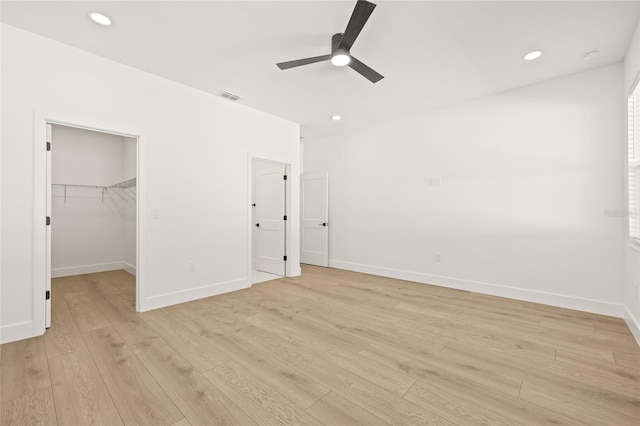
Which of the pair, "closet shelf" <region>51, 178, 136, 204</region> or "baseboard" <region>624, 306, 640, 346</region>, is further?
"closet shelf" <region>51, 178, 136, 204</region>

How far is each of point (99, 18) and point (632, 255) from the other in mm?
5537

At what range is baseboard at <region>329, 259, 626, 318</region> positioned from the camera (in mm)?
3238

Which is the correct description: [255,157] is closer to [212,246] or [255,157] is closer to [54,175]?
[212,246]

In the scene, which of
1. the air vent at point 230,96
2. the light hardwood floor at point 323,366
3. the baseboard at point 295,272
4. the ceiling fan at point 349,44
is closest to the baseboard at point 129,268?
the light hardwood floor at point 323,366

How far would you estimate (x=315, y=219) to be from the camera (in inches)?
249

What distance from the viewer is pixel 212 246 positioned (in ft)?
13.0

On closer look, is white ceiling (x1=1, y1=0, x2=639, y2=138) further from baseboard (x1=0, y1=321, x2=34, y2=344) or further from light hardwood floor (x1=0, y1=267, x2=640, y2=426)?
light hardwood floor (x1=0, y1=267, x2=640, y2=426)

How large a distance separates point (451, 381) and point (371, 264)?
351cm

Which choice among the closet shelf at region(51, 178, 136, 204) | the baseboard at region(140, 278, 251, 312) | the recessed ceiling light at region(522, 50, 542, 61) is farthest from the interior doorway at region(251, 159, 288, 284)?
the recessed ceiling light at region(522, 50, 542, 61)

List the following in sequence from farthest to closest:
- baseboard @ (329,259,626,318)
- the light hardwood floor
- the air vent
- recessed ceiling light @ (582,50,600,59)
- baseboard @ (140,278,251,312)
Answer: the air vent → baseboard @ (140,278,251,312) → baseboard @ (329,259,626,318) → recessed ceiling light @ (582,50,600,59) → the light hardwood floor

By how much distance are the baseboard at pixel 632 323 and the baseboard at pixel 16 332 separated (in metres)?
5.58

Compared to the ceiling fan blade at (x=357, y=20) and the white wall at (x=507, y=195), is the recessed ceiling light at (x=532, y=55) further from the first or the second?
the ceiling fan blade at (x=357, y=20)

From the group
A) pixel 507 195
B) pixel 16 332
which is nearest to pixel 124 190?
pixel 16 332

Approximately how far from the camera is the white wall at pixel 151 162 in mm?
2553
